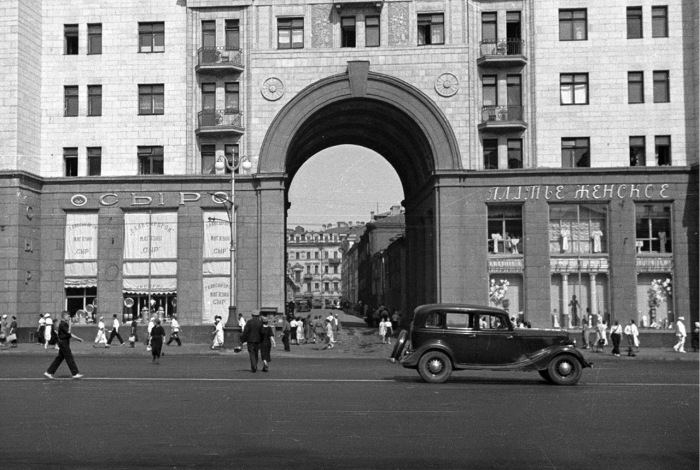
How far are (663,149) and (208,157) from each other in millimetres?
22781

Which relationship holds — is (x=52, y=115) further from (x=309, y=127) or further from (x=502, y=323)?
(x=502, y=323)

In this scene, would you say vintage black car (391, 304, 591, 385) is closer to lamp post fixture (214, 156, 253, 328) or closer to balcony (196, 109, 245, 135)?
lamp post fixture (214, 156, 253, 328)

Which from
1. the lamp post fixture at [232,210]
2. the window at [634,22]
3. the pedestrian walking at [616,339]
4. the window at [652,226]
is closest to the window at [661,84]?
the window at [634,22]

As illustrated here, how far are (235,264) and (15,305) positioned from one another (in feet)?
34.6

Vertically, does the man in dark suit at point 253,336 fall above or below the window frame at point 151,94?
below

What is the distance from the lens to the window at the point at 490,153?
3950 cm

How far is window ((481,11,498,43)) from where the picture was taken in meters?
39.8

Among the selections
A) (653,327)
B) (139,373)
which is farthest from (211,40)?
(653,327)

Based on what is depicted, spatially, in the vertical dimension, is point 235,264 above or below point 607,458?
above

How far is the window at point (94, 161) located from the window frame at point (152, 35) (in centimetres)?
568

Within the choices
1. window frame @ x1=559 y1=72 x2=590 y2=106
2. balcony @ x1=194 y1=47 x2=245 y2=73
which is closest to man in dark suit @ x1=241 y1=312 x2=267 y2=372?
balcony @ x1=194 y1=47 x2=245 y2=73

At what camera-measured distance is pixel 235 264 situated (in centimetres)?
3934

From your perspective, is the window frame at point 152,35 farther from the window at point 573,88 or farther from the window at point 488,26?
the window at point 573,88

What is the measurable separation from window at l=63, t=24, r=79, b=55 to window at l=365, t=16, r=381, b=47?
15.0 metres
